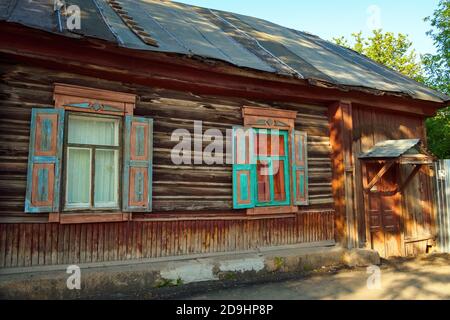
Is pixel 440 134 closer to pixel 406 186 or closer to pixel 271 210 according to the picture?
pixel 406 186

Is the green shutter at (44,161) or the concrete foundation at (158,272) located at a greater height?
the green shutter at (44,161)

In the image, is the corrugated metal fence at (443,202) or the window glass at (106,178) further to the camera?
the corrugated metal fence at (443,202)

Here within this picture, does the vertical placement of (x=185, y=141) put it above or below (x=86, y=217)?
above

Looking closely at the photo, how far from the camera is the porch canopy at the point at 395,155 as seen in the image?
6.46m

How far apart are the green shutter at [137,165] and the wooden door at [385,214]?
4.65 m

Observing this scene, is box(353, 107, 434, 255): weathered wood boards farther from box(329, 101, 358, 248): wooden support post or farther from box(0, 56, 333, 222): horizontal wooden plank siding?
box(0, 56, 333, 222): horizontal wooden plank siding

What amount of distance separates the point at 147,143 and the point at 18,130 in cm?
170

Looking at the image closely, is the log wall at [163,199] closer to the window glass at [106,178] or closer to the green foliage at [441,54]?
the window glass at [106,178]

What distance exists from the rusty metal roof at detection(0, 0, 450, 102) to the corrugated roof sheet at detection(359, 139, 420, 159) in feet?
3.63

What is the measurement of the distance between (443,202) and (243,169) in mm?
5427

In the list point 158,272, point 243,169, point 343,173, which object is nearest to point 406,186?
point 343,173

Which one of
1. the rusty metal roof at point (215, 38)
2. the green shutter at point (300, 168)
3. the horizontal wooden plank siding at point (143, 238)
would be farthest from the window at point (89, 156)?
the green shutter at point (300, 168)

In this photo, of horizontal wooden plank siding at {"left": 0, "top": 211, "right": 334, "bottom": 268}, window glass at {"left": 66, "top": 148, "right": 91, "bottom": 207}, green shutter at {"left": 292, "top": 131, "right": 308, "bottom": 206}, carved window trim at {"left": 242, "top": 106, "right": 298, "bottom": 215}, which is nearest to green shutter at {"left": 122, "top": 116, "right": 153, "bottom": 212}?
horizontal wooden plank siding at {"left": 0, "top": 211, "right": 334, "bottom": 268}

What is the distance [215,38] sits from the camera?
7.04 meters
